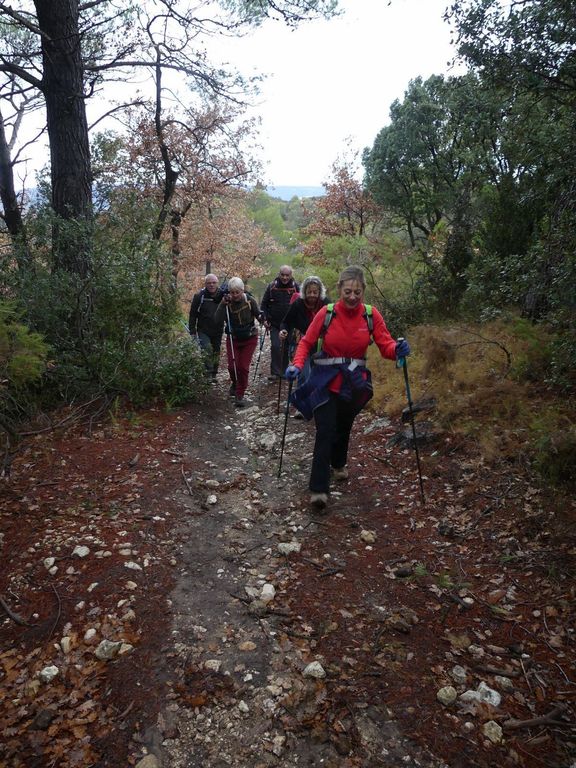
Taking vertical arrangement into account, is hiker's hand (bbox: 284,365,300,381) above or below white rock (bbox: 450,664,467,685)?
above

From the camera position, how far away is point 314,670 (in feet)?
9.27

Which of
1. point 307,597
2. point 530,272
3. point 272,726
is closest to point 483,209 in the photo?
point 530,272

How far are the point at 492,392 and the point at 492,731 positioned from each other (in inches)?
167

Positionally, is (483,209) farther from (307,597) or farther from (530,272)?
(307,597)

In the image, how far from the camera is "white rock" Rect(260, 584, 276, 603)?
348 centimetres

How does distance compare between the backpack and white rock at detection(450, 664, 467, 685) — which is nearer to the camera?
white rock at detection(450, 664, 467, 685)

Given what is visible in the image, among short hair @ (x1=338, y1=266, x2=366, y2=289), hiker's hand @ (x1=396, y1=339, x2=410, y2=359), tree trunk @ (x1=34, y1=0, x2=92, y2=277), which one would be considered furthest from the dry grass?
tree trunk @ (x1=34, y1=0, x2=92, y2=277)

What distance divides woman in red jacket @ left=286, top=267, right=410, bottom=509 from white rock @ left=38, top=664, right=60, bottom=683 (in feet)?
8.67

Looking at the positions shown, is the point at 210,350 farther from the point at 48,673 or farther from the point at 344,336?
the point at 48,673

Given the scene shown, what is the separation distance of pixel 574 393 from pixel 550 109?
12.4ft

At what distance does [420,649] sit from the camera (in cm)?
301

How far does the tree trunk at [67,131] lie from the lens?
6.67 metres

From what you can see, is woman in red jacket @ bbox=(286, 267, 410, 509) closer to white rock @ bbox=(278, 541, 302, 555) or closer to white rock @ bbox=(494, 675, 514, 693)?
white rock @ bbox=(278, 541, 302, 555)

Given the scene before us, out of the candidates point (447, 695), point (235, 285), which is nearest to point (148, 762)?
point (447, 695)
